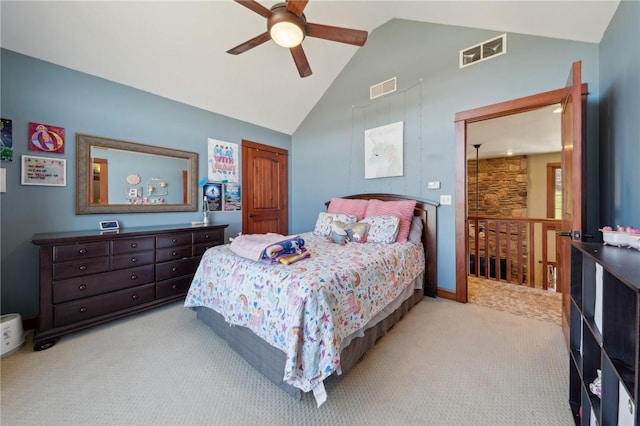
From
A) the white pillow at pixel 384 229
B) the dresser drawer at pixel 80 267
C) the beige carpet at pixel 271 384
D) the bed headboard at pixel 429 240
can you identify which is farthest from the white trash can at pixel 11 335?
the bed headboard at pixel 429 240

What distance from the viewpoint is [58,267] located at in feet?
6.75

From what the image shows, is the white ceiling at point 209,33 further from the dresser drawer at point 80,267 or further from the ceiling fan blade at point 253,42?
the dresser drawer at point 80,267

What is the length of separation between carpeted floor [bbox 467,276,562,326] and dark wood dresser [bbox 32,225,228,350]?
344cm

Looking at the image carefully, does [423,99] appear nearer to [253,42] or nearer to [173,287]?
[253,42]

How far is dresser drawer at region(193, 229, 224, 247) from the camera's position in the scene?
2957mm

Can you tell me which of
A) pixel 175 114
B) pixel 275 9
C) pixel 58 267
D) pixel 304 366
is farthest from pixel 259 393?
pixel 175 114

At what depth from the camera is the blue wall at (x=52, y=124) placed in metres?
2.22

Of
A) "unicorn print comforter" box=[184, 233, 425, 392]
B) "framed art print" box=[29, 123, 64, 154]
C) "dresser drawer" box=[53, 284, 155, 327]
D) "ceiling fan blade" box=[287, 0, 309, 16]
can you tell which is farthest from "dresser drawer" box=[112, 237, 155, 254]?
"ceiling fan blade" box=[287, 0, 309, 16]

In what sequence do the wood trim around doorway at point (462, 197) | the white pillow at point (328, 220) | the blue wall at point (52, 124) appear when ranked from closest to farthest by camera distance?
the blue wall at point (52, 124) < the wood trim around doorway at point (462, 197) < the white pillow at point (328, 220)

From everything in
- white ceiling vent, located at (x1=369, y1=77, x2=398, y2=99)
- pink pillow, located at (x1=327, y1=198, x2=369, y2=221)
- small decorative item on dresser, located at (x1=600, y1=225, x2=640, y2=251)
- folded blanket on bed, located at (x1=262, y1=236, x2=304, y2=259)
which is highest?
white ceiling vent, located at (x1=369, y1=77, x2=398, y2=99)

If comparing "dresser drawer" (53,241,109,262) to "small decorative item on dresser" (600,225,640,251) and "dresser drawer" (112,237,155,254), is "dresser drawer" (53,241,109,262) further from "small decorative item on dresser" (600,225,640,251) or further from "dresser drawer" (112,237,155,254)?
"small decorative item on dresser" (600,225,640,251)

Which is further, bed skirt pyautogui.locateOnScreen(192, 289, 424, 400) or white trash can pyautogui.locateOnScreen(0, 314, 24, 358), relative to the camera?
white trash can pyautogui.locateOnScreen(0, 314, 24, 358)

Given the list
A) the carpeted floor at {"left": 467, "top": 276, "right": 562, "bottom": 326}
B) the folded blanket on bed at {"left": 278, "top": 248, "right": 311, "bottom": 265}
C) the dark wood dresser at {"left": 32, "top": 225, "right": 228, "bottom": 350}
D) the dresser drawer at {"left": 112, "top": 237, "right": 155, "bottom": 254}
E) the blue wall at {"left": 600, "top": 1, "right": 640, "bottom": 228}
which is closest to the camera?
the blue wall at {"left": 600, "top": 1, "right": 640, "bottom": 228}

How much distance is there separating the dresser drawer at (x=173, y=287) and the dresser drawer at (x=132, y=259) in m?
0.30
